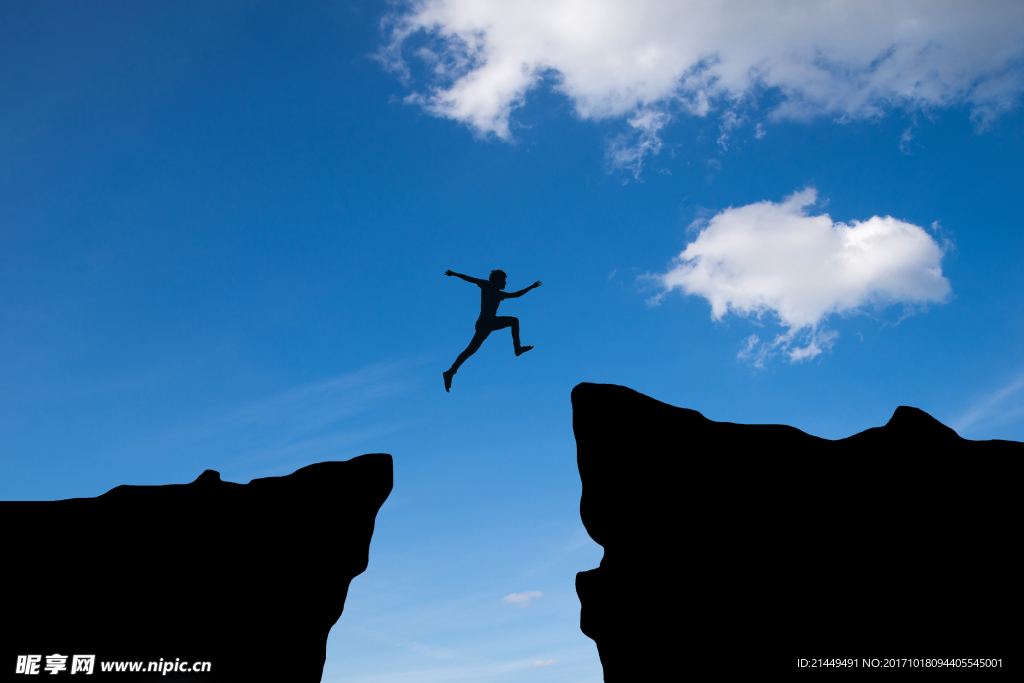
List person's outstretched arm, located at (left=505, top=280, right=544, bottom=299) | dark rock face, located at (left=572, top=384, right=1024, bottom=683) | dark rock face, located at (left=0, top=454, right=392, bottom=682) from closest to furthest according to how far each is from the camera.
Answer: dark rock face, located at (left=572, top=384, right=1024, bottom=683), dark rock face, located at (left=0, top=454, right=392, bottom=682), person's outstretched arm, located at (left=505, top=280, right=544, bottom=299)

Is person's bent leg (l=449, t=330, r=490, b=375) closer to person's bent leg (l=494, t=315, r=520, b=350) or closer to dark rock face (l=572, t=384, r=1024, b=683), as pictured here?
person's bent leg (l=494, t=315, r=520, b=350)

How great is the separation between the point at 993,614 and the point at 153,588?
9330mm

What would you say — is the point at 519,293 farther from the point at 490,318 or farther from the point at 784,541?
the point at 784,541

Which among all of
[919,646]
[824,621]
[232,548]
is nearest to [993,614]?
[919,646]

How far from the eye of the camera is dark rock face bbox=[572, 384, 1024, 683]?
6.95 m

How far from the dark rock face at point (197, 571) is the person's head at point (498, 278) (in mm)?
3444

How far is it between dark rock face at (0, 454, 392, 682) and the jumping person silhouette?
8.50ft

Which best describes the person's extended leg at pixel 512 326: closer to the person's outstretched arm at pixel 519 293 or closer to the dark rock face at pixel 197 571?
the person's outstretched arm at pixel 519 293

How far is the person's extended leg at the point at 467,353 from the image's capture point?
1061cm

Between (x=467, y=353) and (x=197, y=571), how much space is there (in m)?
4.81

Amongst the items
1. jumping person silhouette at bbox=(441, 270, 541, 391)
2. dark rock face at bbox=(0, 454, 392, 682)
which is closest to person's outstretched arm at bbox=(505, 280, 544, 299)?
jumping person silhouette at bbox=(441, 270, 541, 391)

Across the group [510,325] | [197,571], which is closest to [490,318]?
[510,325]

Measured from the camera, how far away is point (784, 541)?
23.9 feet

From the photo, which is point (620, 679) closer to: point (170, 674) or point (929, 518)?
point (929, 518)
